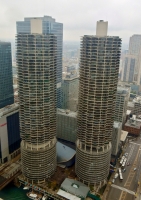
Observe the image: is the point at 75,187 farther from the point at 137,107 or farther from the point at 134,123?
the point at 137,107

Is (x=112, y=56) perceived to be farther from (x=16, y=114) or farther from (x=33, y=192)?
(x=33, y=192)

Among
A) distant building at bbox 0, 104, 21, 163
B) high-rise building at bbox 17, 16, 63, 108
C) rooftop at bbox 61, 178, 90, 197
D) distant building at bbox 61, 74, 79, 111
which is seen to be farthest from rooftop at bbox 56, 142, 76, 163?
high-rise building at bbox 17, 16, 63, 108

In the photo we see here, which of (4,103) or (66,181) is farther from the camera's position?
(4,103)

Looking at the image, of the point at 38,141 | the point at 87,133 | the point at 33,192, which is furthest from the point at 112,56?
the point at 33,192

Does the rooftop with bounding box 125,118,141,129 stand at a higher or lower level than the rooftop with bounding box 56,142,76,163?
higher

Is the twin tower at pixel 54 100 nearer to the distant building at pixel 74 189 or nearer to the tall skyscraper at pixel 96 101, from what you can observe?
A: the tall skyscraper at pixel 96 101

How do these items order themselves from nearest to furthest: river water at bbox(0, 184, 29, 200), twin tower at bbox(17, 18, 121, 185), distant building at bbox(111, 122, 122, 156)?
twin tower at bbox(17, 18, 121, 185) < river water at bbox(0, 184, 29, 200) < distant building at bbox(111, 122, 122, 156)

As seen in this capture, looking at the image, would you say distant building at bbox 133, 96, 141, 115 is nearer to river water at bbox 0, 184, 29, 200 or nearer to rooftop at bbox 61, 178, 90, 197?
rooftop at bbox 61, 178, 90, 197
